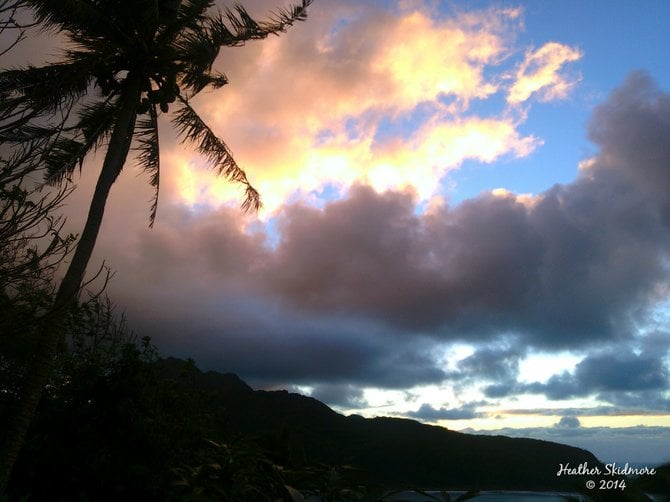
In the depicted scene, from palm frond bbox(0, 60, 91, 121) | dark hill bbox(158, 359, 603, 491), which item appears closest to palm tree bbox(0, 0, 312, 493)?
palm frond bbox(0, 60, 91, 121)

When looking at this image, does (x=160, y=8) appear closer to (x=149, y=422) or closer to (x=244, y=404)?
(x=149, y=422)

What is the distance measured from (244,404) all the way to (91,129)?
2378cm

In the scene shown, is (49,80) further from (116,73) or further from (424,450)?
(424,450)

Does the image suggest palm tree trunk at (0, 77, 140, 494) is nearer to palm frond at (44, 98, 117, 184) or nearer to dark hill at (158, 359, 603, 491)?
palm frond at (44, 98, 117, 184)

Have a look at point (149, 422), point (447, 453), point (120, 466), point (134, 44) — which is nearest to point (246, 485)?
point (120, 466)

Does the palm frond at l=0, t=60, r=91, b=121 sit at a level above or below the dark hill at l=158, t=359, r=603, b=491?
above

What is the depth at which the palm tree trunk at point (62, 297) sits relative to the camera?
773 centimetres

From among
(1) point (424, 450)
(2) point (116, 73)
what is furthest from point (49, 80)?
(1) point (424, 450)

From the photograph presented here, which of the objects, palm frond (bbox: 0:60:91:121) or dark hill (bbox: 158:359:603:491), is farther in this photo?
dark hill (bbox: 158:359:603:491)

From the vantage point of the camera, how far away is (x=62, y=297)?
28.1ft

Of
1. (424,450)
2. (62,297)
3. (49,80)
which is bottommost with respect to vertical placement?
(424,450)

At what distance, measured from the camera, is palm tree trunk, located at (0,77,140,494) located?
25.3 ft

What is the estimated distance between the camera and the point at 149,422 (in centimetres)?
922

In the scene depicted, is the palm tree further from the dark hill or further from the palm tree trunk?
the dark hill
